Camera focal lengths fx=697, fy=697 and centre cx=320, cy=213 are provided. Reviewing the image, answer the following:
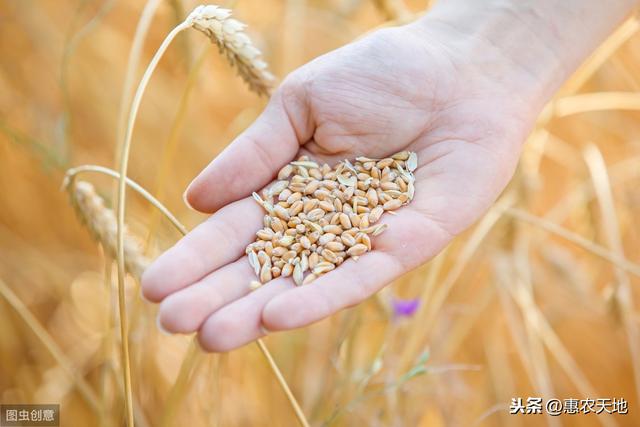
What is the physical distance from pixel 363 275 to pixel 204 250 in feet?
0.56

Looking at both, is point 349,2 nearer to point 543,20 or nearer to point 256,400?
point 543,20

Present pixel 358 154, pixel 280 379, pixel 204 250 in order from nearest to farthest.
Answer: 1. pixel 280 379
2. pixel 204 250
3. pixel 358 154

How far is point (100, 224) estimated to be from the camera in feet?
2.31

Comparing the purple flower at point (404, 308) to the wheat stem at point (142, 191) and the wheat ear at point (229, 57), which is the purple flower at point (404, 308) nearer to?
the wheat ear at point (229, 57)

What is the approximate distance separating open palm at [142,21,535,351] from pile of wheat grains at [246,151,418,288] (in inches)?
0.6

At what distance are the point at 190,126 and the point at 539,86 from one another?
0.60 meters

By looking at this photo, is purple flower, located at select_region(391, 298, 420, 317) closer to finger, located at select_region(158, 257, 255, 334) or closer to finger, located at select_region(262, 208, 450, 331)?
finger, located at select_region(262, 208, 450, 331)

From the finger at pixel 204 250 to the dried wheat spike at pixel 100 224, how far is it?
0.04 m

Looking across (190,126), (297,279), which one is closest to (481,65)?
(297,279)

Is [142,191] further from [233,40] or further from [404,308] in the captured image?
[404,308]

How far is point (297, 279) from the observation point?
2.53ft

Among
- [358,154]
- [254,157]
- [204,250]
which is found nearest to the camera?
[204,250]

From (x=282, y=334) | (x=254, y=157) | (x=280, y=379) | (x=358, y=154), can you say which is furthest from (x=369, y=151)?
(x=280, y=379)

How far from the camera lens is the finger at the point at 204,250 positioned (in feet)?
2.16
